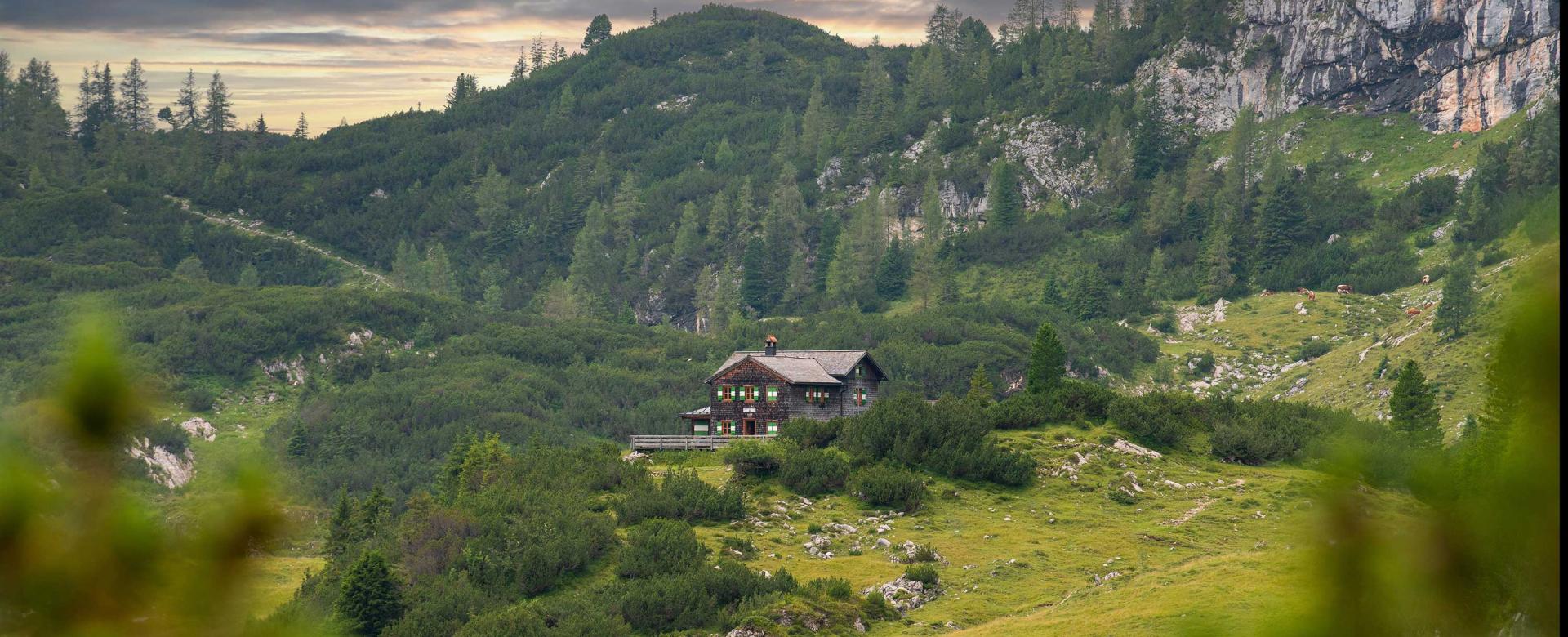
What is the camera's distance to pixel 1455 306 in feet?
292

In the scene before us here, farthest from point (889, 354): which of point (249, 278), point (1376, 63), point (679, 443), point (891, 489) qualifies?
point (249, 278)

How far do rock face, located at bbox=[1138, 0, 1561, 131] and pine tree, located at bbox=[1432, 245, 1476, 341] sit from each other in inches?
1952

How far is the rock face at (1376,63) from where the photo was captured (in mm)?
133875

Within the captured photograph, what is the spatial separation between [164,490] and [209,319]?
135 ft

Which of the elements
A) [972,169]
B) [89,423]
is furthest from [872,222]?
[89,423]

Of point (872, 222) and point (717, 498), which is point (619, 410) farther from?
point (872, 222)

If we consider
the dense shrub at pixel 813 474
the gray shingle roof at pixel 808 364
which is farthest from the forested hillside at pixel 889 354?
the gray shingle roof at pixel 808 364

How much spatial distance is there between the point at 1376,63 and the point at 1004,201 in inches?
Result: 1748

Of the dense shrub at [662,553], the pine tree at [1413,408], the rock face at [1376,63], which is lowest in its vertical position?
the dense shrub at [662,553]

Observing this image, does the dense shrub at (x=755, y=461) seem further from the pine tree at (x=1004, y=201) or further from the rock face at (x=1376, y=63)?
the rock face at (x=1376, y=63)

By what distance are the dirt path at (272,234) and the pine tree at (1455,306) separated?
412 ft

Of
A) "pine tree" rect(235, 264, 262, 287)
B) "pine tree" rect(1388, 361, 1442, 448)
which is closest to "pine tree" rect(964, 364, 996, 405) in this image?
"pine tree" rect(1388, 361, 1442, 448)

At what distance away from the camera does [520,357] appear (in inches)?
4727

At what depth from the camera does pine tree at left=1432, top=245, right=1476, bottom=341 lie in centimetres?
8856
